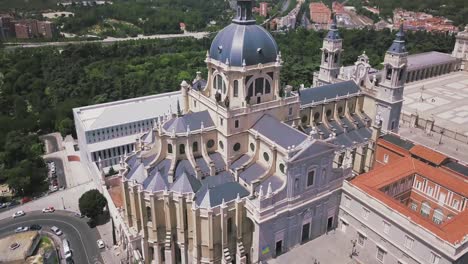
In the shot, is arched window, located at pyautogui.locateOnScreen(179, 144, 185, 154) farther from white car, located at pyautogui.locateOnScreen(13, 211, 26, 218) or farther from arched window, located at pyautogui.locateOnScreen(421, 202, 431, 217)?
arched window, located at pyautogui.locateOnScreen(421, 202, 431, 217)

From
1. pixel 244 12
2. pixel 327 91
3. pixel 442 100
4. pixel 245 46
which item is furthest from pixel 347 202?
pixel 442 100

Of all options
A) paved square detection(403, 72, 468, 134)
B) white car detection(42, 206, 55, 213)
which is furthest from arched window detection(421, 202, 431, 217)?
white car detection(42, 206, 55, 213)

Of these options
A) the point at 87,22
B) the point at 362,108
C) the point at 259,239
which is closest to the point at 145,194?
the point at 259,239

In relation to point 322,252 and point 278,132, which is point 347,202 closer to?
point 322,252

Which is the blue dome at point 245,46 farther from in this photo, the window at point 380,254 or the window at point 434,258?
the window at point 434,258

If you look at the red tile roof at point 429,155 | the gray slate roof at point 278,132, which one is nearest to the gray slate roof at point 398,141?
the red tile roof at point 429,155

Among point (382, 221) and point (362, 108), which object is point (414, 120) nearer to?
point (362, 108)
